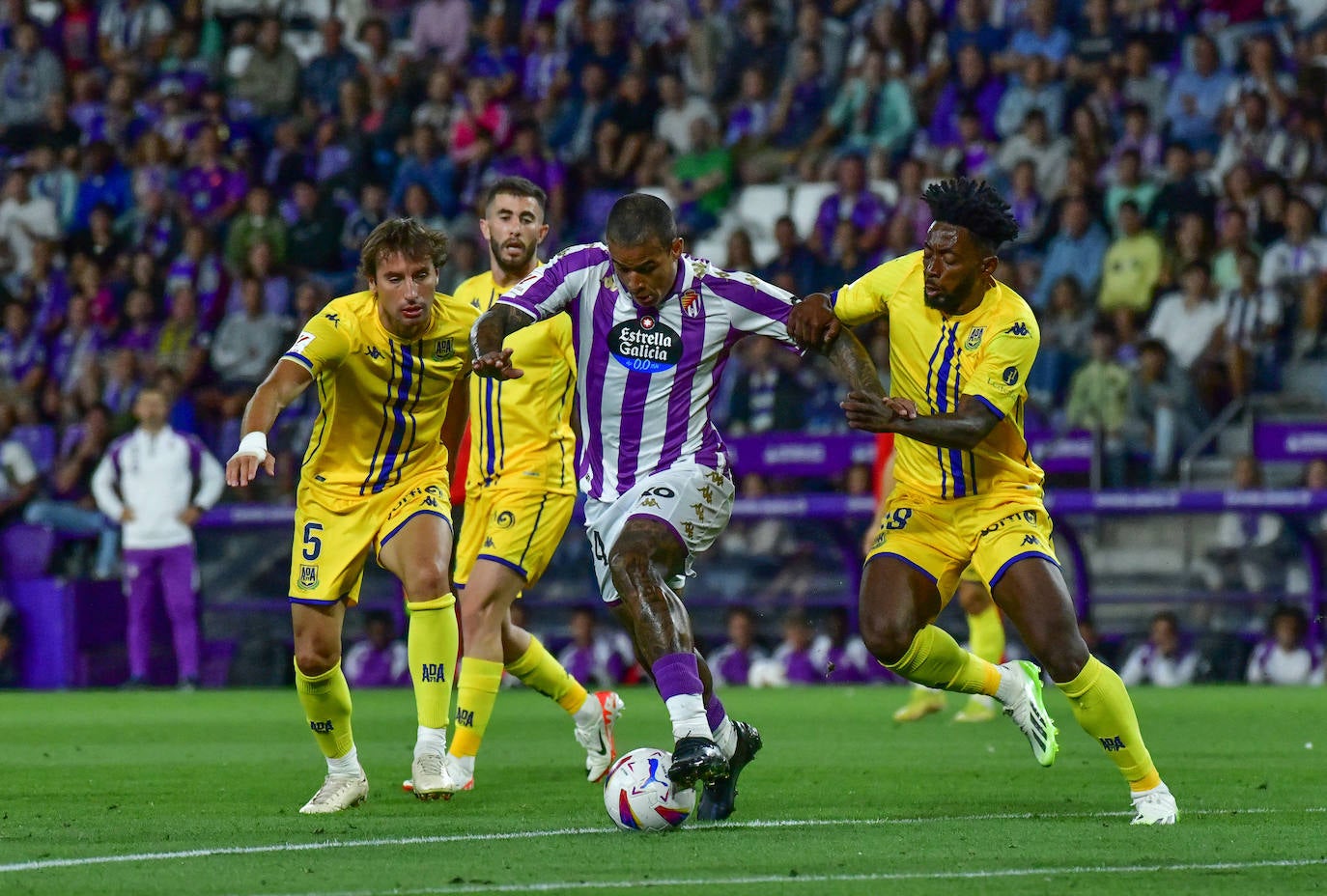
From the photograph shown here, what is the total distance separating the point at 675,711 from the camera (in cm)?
634

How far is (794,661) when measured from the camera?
1580 cm

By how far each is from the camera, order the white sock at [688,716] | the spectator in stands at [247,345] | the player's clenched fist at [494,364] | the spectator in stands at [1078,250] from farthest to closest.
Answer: the spectator in stands at [247,345] → the spectator in stands at [1078,250] → the player's clenched fist at [494,364] → the white sock at [688,716]

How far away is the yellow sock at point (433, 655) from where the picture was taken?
7.70 meters

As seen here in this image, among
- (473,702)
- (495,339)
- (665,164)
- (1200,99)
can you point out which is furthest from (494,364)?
(665,164)

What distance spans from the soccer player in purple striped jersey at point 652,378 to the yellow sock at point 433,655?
0.80m

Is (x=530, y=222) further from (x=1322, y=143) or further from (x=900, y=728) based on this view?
(x=1322, y=143)

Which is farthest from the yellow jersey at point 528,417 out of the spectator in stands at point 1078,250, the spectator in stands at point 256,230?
the spectator in stands at point 256,230

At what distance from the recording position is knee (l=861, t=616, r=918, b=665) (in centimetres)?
708

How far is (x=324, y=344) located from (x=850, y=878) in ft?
10.5

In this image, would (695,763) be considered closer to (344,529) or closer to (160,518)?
(344,529)

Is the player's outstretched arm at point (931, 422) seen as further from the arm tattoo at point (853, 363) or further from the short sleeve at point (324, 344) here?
the short sleeve at point (324, 344)

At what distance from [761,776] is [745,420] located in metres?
8.06

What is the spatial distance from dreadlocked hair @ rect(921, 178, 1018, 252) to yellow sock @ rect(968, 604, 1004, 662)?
17.9ft

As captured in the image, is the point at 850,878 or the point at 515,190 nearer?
the point at 850,878
